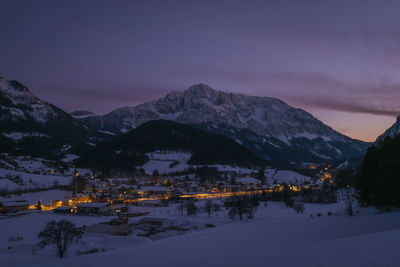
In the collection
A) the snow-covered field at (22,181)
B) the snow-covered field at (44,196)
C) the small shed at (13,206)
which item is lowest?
the small shed at (13,206)

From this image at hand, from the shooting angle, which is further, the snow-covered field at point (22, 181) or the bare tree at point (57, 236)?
the snow-covered field at point (22, 181)

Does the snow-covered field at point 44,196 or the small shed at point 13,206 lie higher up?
the snow-covered field at point 44,196

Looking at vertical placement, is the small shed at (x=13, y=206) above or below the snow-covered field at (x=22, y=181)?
below

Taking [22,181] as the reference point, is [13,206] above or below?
below

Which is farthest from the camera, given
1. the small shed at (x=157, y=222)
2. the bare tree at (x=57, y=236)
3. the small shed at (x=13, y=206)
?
the small shed at (x=13, y=206)

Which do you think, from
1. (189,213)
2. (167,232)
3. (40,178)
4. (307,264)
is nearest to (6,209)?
(189,213)

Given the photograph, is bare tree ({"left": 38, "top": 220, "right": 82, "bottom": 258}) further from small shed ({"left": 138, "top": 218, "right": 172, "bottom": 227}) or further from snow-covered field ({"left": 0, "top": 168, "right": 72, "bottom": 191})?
snow-covered field ({"left": 0, "top": 168, "right": 72, "bottom": 191})

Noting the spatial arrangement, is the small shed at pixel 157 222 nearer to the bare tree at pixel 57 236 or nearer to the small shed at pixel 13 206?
the bare tree at pixel 57 236

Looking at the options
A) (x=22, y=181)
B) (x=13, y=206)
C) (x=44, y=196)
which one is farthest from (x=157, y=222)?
(x=22, y=181)

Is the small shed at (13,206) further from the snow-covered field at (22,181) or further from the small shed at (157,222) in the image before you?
the small shed at (157,222)

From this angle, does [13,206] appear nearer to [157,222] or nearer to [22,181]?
[157,222]

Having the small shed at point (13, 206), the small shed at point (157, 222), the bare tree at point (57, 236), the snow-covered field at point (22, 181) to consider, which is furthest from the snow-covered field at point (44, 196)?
the bare tree at point (57, 236)

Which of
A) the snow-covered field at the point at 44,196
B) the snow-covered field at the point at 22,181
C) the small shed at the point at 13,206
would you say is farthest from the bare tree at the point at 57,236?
the snow-covered field at the point at 22,181

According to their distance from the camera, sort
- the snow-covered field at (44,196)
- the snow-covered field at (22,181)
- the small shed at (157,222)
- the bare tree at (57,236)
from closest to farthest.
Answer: the bare tree at (57,236), the small shed at (157,222), the snow-covered field at (44,196), the snow-covered field at (22,181)
